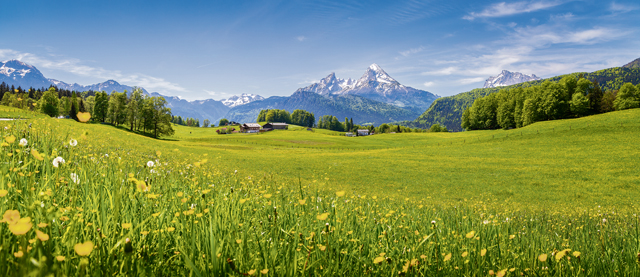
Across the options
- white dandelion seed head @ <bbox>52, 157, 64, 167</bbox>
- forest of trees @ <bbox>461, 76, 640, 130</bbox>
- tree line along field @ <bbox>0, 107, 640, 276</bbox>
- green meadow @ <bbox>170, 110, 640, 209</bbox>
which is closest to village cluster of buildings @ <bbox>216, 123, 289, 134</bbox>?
tree line along field @ <bbox>0, 107, 640, 276</bbox>

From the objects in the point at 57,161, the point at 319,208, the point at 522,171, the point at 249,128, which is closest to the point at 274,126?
the point at 249,128

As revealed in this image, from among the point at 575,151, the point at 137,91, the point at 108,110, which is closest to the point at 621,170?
the point at 575,151

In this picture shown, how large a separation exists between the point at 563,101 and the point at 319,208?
9790 centimetres

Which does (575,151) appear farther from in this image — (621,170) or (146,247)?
(146,247)

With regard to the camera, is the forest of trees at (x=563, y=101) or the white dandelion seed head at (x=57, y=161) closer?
the white dandelion seed head at (x=57, y=161)

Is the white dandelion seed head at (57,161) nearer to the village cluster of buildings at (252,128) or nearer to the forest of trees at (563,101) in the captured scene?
the forest of trees at (563,101)

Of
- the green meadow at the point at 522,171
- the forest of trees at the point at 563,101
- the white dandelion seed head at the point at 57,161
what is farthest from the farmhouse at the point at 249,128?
the white dandelion seed head at the point at 57,161

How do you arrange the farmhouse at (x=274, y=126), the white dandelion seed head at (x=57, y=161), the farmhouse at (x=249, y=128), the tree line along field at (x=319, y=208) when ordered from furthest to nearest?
the farmhouse at (x=274, y=126) → the farmhouse at (x=249, y=128) → the white dandelion seed head at (x=57, y=161) → the tree line along field at (x=319, y=208)

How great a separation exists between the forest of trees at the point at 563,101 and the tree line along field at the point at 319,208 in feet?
86.8

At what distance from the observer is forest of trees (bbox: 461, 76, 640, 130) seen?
7262cm

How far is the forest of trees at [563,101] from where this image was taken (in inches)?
2859

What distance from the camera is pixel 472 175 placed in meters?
28.9

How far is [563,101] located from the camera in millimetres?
74688

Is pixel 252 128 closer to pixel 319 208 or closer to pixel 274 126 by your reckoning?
pixel 274 126
